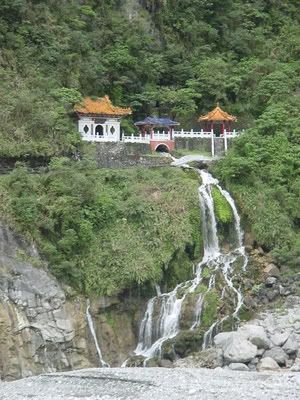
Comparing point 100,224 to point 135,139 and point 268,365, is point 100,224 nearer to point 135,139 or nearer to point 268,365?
point 268,365

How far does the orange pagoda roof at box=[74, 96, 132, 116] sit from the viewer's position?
126 ft

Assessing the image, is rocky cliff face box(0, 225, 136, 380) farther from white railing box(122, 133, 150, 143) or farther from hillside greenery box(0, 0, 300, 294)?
white railing box(122, 133, 150, 143)

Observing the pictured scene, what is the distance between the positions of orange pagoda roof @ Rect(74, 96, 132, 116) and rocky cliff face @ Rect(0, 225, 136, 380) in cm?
1380

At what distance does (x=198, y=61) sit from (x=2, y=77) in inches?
688

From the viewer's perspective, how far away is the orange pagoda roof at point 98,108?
38406mm

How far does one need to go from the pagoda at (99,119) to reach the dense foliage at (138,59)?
2.95 ft

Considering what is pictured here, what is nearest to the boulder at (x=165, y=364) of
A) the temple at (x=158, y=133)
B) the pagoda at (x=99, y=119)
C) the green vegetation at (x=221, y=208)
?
the green vegetation at (x=221, y=208)

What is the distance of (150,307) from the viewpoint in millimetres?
28125

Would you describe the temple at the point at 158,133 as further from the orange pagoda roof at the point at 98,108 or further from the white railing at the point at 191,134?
the orange pagoda roof at the point at 98,108

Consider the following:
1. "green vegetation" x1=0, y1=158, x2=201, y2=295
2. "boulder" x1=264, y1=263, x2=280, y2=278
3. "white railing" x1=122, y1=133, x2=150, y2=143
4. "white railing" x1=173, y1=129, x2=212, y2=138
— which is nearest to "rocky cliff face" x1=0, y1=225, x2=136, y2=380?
"green vegetation" x1=0, y1=158, x2=201, y2=295

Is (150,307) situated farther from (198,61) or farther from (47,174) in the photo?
(198,61)

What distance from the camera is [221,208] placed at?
108 ft

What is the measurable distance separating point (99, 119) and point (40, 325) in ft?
57.7

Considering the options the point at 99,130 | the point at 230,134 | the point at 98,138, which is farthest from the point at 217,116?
the point at 98,138
